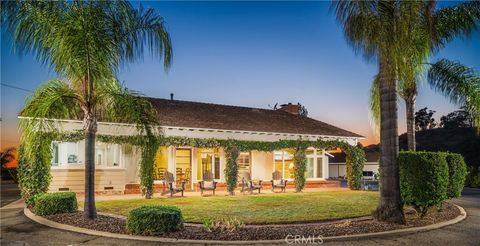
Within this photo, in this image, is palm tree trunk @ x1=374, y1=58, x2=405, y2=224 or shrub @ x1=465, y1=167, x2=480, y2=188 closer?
palm tree trunk @ x1=374, y1=58, x2=405, y2=224

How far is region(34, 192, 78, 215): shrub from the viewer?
455 inches

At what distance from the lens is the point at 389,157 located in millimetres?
9984

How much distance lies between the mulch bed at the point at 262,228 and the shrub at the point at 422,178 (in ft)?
1.77

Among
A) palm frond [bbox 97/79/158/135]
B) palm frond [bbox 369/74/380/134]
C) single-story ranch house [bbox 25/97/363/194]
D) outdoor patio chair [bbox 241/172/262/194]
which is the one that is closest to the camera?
palm frond [bbox 97/79/158/135]

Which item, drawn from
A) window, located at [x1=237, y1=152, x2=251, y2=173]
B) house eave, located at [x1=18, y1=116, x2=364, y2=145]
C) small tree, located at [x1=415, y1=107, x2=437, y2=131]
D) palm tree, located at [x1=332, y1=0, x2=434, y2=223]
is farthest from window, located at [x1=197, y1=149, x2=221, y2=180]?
small tree, located at [x1=415, y1=107, x2=437, y2=131]

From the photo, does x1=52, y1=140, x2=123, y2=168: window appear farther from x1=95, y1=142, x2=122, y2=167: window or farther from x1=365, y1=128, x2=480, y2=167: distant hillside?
x1=365, y1=128, x2=480, y2=167: distant hillside

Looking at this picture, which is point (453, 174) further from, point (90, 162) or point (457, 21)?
point (90, 162)

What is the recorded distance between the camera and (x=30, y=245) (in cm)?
808

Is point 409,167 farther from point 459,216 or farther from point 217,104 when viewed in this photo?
point 217,104

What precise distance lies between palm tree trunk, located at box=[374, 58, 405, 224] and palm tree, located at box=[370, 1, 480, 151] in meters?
0.55

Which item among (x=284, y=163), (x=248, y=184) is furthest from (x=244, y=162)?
(x=248, y=184)

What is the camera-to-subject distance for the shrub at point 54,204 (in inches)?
455

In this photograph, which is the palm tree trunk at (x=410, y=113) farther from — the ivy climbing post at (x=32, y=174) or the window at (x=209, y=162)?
the ivy climbing post at (x=32, y=174)

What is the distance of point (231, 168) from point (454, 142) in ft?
134
